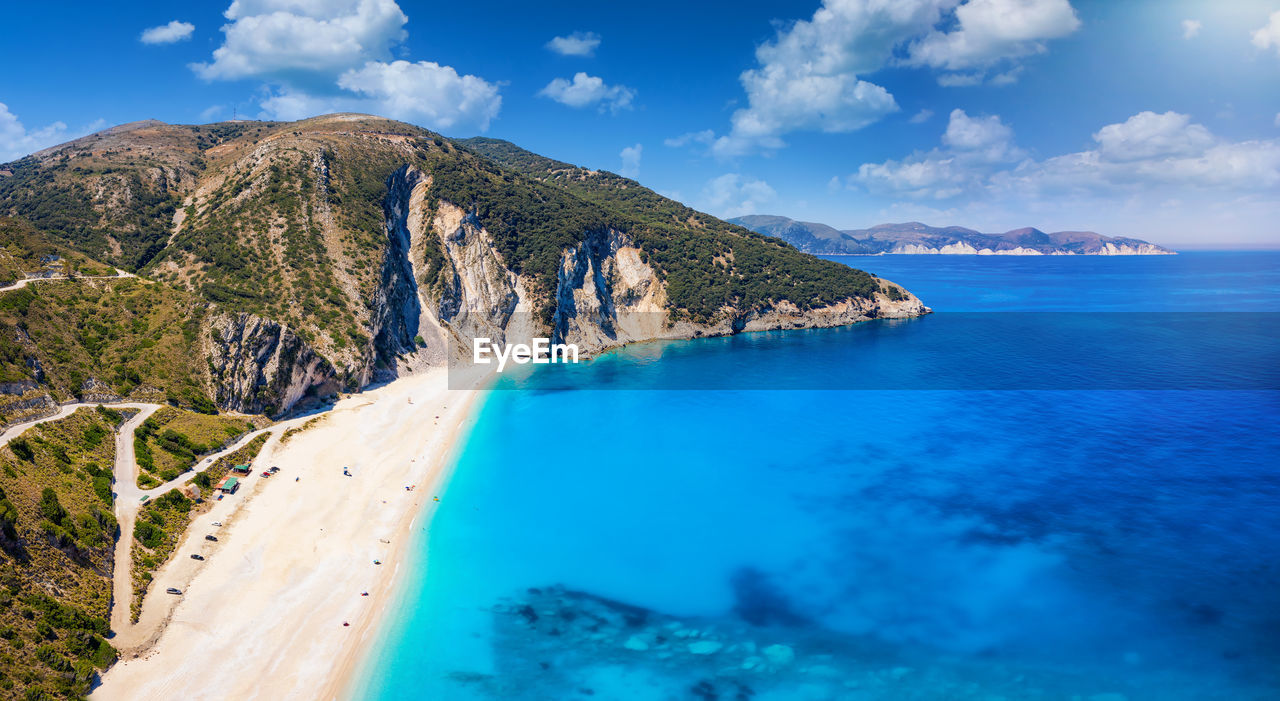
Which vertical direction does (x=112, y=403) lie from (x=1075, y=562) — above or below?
above

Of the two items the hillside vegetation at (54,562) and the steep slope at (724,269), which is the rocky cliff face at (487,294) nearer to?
the steep slope at (724,269)

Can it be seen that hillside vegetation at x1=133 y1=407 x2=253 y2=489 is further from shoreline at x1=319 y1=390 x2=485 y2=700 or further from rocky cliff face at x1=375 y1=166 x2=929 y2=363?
rocky cliff face at x1=375 y1=166 x2=929 y2=363

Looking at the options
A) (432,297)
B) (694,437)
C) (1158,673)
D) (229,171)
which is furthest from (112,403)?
(1158,673)

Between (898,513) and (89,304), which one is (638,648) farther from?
(89,304)

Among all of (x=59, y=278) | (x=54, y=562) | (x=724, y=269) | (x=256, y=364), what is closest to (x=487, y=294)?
(x=256, y=364)

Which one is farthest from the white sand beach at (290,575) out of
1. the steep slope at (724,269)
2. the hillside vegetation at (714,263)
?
the steep slope at (724,269)

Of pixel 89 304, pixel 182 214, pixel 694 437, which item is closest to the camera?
pixel 89 304
